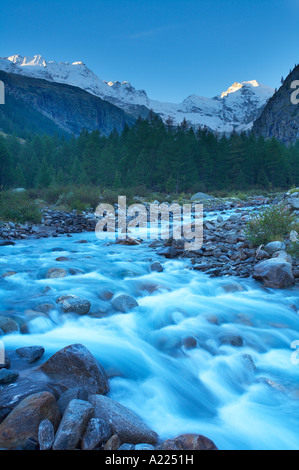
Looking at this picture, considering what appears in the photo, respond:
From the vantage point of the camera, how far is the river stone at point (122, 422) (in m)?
2.23

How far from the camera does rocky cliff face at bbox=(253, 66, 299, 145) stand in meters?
116

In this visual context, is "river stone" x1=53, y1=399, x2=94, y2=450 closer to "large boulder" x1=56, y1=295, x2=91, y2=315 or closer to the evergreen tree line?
"large boulder" x1=56, y1=295, x2=91, y2=315

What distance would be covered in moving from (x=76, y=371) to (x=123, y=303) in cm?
239

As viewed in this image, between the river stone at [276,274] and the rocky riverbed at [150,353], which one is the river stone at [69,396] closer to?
the rocky riverbed at [150,353]

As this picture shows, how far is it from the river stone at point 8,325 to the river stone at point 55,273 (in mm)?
2392

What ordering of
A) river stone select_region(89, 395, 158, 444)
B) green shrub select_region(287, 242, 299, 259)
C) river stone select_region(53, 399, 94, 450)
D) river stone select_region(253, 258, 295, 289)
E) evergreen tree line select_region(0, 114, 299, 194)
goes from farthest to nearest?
evergreen tree line select_region(0, 114, 299, 194) < green shrub select_region(287, 242, 299, 259) < river stone select_region(253, 258, 295, 289) < river stone select_region(89, 395, 158, 444) < river stone select_region(53, 399, 94, 450)

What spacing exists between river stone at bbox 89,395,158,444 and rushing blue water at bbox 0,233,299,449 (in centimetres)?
32

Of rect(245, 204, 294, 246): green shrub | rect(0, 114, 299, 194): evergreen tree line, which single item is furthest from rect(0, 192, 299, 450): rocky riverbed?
rect(0, 114, 299, 194): evergreen tree line

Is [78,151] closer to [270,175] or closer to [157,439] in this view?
[270,175]

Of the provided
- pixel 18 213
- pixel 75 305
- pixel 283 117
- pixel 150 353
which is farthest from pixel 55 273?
pixel 283 117

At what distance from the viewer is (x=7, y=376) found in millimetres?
2762

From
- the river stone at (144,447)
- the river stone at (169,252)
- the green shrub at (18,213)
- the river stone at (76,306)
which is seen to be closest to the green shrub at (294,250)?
the river stone at (169,252)

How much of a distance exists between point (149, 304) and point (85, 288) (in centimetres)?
143

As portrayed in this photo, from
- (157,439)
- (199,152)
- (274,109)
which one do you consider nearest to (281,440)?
(157,439)
